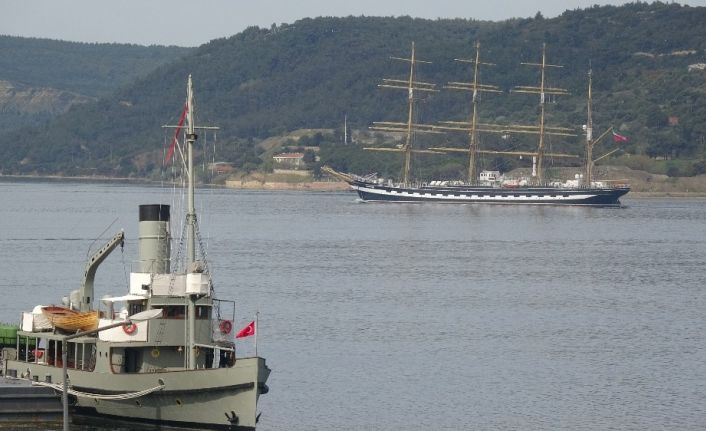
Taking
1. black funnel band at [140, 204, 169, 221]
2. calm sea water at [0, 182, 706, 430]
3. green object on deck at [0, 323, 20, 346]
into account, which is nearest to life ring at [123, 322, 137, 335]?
black funnel band at [140, 204, 169, 221]

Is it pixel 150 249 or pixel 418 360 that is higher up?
pixel 150 249

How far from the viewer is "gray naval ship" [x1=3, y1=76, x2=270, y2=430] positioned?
4278 centimetres

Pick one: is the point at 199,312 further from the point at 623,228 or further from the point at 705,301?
the point at 623,228

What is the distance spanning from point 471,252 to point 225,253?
19.8 m

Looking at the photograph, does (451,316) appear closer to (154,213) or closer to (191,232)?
(154,213)

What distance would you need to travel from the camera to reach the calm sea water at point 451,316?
170 ft

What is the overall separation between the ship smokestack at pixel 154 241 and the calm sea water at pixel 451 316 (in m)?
6.42

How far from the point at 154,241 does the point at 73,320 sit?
3384 mm

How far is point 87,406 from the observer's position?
44781mm

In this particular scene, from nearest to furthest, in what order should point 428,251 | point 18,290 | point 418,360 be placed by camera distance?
point 418,360
point 18,290
point 428,251

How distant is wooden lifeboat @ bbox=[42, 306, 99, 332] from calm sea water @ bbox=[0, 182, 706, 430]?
269 inches

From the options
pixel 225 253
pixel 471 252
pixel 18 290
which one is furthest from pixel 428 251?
pixel 18 290

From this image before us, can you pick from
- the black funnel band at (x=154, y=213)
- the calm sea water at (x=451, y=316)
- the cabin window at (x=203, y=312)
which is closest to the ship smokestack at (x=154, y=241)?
the black funnel band at (x=154, y=213)

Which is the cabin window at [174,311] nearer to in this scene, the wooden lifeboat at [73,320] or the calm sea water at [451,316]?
the wooden lifeboat at [73,320]
